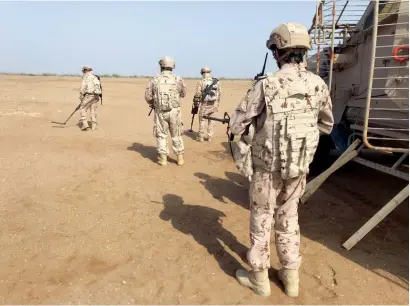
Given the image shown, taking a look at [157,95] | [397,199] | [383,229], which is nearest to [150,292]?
[397,199]

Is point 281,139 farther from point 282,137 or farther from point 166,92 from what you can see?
point 166,92

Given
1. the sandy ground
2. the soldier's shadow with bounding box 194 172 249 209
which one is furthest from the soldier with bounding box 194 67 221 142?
the soldier's shadow with bounding box 194 172 249 209

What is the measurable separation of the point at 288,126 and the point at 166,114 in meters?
4.01

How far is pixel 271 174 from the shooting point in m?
2.72

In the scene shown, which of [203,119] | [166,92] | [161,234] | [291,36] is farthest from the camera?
[203,119]

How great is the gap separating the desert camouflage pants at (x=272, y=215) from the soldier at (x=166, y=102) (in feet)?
12.1

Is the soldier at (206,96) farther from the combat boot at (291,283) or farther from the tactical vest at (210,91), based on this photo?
the combat boot at (291,283)

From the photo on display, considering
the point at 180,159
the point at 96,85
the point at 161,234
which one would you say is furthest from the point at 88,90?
the point at 161,234

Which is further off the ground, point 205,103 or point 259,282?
point 205,103

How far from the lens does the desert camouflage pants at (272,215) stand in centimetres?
276

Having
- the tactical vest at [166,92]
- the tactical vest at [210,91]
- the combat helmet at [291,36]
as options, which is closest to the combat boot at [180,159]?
the tactical vest at [166,92]

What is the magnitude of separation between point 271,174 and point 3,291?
7.36ft

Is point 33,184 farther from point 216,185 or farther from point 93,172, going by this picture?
point 216,185

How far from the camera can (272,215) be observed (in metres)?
2.83
